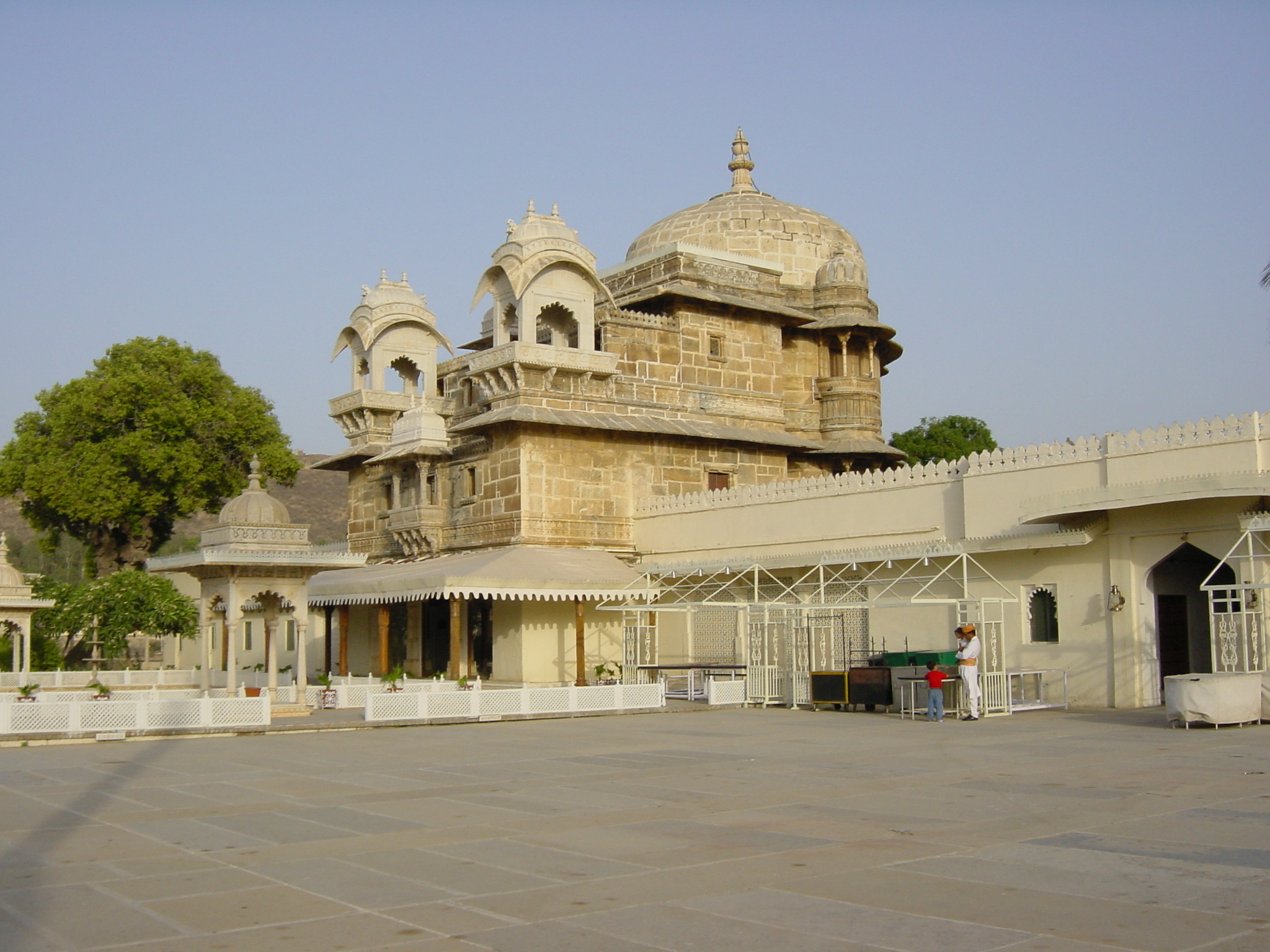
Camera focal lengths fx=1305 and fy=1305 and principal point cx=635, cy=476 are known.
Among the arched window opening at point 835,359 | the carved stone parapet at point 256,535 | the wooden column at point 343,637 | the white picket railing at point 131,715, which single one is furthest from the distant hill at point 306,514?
the white picket railing at point 131,715

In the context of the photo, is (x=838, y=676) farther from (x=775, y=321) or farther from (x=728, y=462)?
(x=775, y=321)

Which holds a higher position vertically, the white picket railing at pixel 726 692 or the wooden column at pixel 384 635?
the wooden column at pixel 384 635

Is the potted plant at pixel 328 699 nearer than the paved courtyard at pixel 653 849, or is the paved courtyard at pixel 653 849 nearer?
the paved courtyard at pixel 653 849

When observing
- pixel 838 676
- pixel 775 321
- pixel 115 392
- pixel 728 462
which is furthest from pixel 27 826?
pixel 115 392

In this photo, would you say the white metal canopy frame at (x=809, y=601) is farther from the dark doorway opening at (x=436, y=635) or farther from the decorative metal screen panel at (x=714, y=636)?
the dark doorway opening at (x=436, y=635)

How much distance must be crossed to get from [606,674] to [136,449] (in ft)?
68.7

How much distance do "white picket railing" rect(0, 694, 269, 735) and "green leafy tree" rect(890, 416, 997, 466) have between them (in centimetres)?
4255

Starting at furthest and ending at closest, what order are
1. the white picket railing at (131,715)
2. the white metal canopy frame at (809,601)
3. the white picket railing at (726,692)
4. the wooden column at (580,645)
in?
the wooden column at (580,645)
the white picket railing at (726,692)
the white metal canopy frame at (809,601)
the white picket railing at (131,715)

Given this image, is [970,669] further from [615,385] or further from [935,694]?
[615,385]

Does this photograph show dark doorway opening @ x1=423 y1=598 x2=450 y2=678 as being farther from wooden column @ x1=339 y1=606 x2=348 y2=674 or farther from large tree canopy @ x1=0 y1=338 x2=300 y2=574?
large tree canopy @ x1=0 y1=338 x2=300 y2=574

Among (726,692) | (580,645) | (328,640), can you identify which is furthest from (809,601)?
(328,640)

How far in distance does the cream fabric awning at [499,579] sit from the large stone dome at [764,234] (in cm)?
1029

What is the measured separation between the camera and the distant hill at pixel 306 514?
104 m

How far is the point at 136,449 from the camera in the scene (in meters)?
41.6
